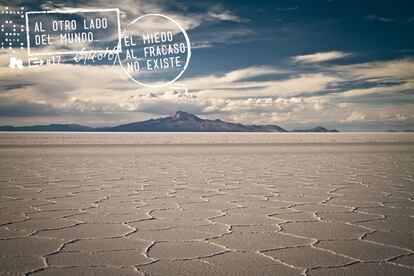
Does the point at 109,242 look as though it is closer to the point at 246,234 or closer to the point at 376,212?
the point at 246,234

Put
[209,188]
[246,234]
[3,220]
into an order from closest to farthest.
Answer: [246,234]
[3,220]
[209,188]

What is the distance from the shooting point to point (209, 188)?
3.65 meters

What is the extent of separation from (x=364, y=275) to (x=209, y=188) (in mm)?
2339

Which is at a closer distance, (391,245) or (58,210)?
(391,245)

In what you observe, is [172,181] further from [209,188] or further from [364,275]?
[364,275]

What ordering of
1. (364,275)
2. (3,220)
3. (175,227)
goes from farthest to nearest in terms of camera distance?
1. (3,220)
2. (175,227)
3. (364,275)

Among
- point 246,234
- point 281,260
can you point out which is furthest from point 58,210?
point 281,260

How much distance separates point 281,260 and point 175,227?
70cm

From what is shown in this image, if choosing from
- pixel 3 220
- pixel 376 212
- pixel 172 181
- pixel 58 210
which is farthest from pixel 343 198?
pixel 3 220

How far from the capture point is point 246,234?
195 cm

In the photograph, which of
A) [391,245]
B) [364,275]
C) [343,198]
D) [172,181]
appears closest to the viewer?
[364,275]

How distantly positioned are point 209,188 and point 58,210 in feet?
4.75

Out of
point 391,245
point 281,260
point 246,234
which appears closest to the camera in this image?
point 281,260

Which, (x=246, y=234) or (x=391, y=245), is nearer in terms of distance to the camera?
(x=391, y=245)
